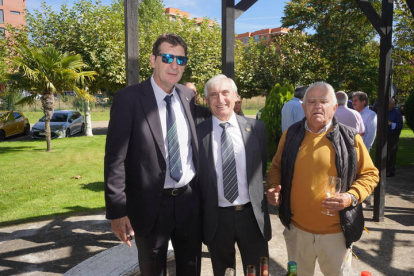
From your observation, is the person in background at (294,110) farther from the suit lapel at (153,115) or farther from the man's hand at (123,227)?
the man's hand at (123,227)

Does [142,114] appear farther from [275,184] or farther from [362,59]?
[362,59]

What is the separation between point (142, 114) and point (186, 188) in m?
0.68

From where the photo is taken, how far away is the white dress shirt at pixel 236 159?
260cm

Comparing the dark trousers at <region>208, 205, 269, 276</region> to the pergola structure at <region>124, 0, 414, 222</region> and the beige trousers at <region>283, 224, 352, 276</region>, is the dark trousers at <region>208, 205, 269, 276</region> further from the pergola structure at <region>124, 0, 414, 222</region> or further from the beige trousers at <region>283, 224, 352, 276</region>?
the pergola structure at <region>124, 0, 414, 222</region>

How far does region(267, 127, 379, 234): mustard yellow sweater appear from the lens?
251 centimetres

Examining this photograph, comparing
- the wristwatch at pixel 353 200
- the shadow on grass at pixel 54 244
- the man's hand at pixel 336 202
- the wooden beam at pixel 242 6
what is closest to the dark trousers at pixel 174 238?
the man's hand at pixel 336 202

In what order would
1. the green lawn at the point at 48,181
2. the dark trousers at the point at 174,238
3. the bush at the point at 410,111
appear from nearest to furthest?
the dark trousers at the point at 174,238 → the green lawn at the point at 48,181 → the bush at the point at 410,111

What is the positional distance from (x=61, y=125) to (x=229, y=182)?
1753 centimetres

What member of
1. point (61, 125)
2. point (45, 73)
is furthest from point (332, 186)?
point (61, 125)

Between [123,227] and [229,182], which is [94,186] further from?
[229,182]

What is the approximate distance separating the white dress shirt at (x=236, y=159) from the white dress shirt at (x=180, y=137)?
21 centimetres

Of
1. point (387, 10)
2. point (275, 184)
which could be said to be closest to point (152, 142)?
point (275, 184)

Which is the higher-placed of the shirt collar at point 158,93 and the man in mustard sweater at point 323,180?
the shirt collar at point 158,93

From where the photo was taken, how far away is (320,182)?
2527 millimetres
